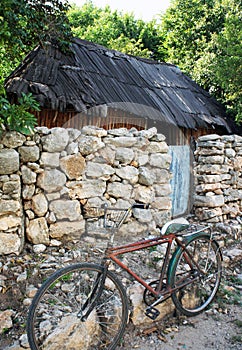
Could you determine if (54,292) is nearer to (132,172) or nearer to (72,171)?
(72,171)

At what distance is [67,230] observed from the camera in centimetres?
402

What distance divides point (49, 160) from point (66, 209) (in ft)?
2.00

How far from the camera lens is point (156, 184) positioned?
15.6ft

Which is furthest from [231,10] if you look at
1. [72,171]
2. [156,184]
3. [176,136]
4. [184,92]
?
[72,171]

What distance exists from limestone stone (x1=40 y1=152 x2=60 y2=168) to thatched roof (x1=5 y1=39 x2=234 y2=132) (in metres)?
2.08

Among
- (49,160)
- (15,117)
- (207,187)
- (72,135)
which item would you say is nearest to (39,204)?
(49,160)

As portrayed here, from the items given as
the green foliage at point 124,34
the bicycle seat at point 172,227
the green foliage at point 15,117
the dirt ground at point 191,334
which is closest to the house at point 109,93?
the green foliage at point 15,117

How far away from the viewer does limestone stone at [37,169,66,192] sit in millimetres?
3844

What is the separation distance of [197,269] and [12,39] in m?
3.31

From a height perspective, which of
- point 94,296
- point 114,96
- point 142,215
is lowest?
point 94,296

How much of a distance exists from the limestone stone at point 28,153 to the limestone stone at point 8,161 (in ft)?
0.31

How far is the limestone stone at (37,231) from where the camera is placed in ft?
12.6

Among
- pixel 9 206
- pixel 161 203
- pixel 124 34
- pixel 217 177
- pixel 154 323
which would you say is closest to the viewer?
pixel 154 323

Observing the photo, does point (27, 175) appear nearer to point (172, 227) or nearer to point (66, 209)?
point (66, 209)
